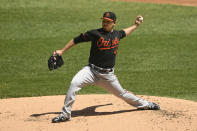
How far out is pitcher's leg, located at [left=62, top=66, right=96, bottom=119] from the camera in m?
6.48

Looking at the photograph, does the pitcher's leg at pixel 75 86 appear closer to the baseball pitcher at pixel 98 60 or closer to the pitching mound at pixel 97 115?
the baseball pitcher at pixel 98 60

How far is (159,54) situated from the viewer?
1173 centimetres

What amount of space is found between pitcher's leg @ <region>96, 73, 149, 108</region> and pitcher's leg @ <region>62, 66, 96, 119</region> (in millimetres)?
250

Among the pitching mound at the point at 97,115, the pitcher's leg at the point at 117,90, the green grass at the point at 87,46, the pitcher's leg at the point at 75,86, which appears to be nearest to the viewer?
the pitching mound at the point at 97,115

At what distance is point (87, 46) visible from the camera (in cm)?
1264

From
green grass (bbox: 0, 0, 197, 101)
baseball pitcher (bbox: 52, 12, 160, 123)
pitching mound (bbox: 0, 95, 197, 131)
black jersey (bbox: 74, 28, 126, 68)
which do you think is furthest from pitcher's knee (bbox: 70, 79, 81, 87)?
green grass (bbox: 0, 0, 197, 101)

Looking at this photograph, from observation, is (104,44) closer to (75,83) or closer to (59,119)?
(75,83)

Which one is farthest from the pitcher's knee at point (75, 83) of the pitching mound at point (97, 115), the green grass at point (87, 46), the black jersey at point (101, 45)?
the green grass at point (87, 46)

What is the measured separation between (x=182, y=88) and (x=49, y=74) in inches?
125

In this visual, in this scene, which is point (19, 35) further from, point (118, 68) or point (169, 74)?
point (169, 74)

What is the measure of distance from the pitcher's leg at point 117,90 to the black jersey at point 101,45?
0.25 meters

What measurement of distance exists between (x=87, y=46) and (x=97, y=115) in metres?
5.87

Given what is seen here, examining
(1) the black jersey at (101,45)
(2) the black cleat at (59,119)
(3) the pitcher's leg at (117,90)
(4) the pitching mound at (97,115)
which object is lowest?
(4) the pitching mound at (97,115)

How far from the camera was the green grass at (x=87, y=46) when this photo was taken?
9.38 metres
